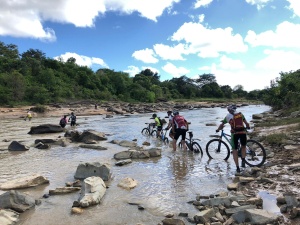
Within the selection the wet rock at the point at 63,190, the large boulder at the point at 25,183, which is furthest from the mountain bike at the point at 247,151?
the large boulder at the point at 25,183

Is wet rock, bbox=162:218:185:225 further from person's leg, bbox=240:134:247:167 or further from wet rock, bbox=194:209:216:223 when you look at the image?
person's leg, bbox=240:134:247:167

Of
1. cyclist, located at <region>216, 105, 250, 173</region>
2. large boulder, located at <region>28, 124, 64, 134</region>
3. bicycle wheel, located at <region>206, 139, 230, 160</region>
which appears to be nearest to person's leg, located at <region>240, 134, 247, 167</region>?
cyclist, located at <region>216, 105, 250, 173</region>

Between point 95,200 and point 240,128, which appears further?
point 240,128

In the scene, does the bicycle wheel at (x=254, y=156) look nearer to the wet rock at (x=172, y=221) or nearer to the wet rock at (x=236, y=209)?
the wet rock at (x=236, y=209)

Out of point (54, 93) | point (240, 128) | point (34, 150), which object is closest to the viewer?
point (240, 128)

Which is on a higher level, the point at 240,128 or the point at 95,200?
the point at 240,128

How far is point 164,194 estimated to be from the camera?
8461mm

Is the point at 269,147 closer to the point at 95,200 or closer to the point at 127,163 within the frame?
the point at 127,163

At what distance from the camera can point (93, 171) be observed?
1020 centimetres

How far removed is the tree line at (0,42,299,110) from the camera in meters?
61.6

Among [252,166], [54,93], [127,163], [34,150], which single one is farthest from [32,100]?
[252,166]

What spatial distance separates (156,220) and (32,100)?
63.5 meters

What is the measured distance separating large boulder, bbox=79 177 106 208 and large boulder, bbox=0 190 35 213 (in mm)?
1358

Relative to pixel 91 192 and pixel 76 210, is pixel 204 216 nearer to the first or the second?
pixel 76 210
